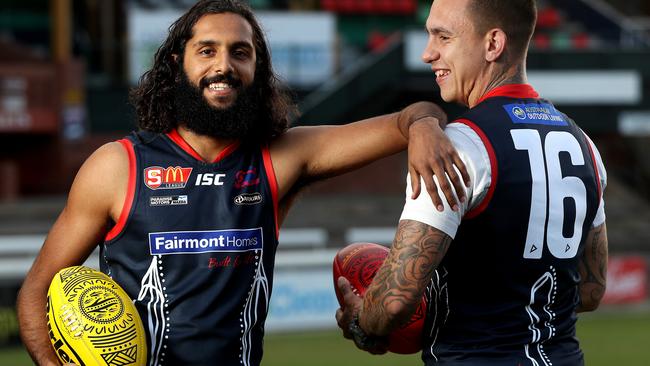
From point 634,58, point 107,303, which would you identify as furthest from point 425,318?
point 634,58

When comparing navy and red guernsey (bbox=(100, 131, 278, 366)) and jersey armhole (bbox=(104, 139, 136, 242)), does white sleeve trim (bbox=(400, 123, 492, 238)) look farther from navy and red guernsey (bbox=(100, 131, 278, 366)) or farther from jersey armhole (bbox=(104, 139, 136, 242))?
jersey armhole (bbox=(104, 139, 136, 242))

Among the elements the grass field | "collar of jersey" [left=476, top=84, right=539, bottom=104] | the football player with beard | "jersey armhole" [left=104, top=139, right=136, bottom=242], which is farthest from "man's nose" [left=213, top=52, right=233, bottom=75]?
the grass field

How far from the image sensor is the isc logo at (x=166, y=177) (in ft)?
14.0

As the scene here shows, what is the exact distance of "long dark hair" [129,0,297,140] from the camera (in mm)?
4469

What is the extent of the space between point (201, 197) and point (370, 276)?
667mm

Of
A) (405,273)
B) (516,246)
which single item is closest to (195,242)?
(405,273)

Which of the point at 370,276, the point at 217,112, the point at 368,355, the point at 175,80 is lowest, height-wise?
the point at 368,355

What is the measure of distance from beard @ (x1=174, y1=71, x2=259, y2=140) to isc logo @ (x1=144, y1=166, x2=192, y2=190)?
6.8 inches

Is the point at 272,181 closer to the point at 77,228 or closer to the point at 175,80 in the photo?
the point at 175,80

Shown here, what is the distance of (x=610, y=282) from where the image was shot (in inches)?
598

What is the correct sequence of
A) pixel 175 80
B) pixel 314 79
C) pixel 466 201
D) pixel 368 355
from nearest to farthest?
1. pixel 466 201
2. pixel 175 80
3. pixel 368 355
4. pixel 314 79

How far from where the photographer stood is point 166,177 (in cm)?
430

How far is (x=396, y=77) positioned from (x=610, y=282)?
6.88 m

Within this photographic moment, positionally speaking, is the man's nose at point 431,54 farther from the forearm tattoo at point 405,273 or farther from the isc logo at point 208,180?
the isc logo at point 208,180
